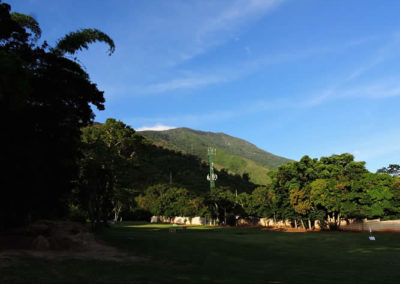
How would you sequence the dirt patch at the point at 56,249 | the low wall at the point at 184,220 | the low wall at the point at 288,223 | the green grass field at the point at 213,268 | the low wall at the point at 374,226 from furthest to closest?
1. the low wall at the point at 184,220
2. the low wall at the point at 288,223
3. the low wall at the point at 374,226
4. the dirt patch at the point at 56,249
5. the green grass field at the point at 213,268

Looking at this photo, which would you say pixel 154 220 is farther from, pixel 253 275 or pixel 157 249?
pixel 253 275

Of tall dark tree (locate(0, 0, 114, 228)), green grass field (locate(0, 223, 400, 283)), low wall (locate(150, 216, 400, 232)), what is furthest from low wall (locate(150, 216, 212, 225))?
tall dark tree (locate(0, 0, 114, 228))

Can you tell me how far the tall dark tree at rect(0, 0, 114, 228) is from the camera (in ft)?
53.0

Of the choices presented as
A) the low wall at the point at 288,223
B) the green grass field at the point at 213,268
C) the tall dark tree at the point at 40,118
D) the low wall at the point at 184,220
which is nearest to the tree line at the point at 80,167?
the tall dark tree at the point at 40,118

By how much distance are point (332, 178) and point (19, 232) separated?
39.6 meters

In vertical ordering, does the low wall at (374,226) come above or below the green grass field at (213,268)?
above

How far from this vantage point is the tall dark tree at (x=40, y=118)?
16141mm

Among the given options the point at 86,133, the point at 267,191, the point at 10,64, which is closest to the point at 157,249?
the point at 10,64

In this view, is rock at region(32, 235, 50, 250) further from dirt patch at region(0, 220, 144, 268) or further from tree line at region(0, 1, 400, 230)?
tree line at region(0, 1, 400, 230)

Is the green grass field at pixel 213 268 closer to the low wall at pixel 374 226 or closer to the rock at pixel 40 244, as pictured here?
the rock at pixel 40 244

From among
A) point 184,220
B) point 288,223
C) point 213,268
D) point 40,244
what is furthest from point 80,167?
point 184,220

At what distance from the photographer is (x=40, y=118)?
1723cm

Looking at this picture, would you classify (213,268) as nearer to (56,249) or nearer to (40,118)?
(56,249)

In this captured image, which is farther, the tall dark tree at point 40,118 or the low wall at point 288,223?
the low wall at point 288,223
